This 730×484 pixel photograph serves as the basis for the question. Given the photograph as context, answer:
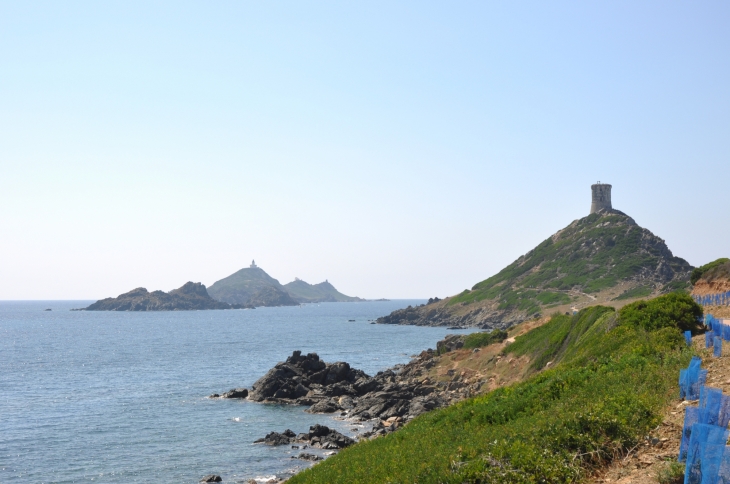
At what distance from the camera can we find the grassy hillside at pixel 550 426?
560 inches

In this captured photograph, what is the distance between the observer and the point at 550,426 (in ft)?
51.8

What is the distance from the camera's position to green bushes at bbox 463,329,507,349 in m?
73.4

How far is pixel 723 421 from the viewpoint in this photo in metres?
12.2

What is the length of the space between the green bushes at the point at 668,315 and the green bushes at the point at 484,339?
39.9 meters

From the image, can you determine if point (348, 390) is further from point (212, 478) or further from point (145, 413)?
point (212, 478)

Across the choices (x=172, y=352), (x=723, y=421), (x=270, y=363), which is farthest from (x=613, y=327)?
(x=172, y=352)

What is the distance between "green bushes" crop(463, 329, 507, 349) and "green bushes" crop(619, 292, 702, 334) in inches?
1571

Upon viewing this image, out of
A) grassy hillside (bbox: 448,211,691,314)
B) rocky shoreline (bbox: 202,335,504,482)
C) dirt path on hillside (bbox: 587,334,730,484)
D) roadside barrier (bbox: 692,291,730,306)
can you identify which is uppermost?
grassy hillside (bbox: 448,211,691,314)

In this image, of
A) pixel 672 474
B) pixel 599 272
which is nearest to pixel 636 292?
pixel 599 272

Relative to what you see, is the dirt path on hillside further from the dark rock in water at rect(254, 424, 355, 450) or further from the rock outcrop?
the rock outcrop

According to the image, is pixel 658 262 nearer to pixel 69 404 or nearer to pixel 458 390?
pixel 458 390

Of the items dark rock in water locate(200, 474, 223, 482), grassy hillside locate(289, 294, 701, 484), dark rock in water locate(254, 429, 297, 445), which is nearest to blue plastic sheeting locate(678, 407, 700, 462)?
grassy hillside locate(289, 294, 701, 484)

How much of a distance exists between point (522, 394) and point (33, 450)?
3915 centimetres

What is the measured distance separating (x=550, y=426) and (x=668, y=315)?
62.4ft
